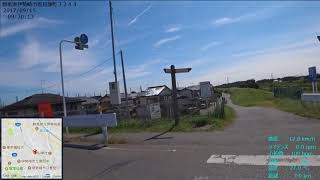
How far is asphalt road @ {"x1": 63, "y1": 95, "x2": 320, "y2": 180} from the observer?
8305 millimetres

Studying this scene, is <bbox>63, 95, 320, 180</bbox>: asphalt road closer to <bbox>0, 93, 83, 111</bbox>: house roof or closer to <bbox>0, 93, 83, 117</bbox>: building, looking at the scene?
<bbox>0, 93, 83, 117</bbox>: building

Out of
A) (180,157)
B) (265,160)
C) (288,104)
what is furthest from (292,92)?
(265,160)

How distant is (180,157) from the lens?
33.7ft

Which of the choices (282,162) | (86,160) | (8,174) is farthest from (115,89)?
(8,174)

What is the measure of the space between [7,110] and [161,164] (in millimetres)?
42018

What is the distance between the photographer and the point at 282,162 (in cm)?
887

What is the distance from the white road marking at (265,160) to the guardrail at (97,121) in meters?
5.52

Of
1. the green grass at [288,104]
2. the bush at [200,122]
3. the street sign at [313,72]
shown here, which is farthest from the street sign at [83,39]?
the street sign at [313,72]

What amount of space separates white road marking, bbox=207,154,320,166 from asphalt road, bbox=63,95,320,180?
300 millimetres

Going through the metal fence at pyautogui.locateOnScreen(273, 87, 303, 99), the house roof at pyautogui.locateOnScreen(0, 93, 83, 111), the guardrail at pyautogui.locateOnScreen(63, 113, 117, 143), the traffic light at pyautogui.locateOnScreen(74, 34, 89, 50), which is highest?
the traffic light at pyautogui.locateOnScreen(74, 34, 89, 50)

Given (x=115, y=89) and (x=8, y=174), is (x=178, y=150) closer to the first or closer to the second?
(x=8, y=174)

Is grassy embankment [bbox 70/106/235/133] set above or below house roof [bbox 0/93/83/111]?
below

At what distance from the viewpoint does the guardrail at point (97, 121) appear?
14539mm

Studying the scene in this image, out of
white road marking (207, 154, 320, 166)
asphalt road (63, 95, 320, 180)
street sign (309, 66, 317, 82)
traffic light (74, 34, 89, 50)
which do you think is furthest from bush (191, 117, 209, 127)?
street sign (309, 66, 317, 82)
